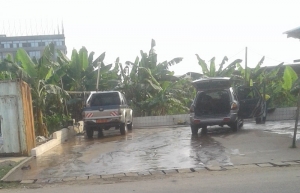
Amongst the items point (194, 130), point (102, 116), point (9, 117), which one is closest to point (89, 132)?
point (102, 116)

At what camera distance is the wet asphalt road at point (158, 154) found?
988 centimetres

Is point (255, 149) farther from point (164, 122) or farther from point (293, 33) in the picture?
point (164, 122)

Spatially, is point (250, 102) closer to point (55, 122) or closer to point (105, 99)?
point (105, 99)

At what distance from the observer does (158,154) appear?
460 inches

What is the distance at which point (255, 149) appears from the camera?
11.5 metres

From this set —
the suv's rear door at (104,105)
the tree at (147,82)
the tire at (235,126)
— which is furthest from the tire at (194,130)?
the tree at (147,82)

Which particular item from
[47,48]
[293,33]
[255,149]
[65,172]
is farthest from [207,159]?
[47,48]

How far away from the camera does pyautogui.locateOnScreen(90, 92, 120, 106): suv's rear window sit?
716 inches

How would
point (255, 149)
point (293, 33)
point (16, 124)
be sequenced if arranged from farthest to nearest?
1. point (293, 33)
2. point (16, 124)
3. point (255, 149)

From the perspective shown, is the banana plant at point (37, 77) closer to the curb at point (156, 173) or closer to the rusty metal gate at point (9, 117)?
the rusty metal gate at point (9, 117)

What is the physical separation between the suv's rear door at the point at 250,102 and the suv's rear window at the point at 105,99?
5343 millimetres

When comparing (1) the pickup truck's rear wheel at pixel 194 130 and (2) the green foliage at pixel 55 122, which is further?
(2) the green foliage at pixel 55 122

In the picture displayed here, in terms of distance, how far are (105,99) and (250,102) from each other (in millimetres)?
6253

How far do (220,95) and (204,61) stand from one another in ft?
28.0
